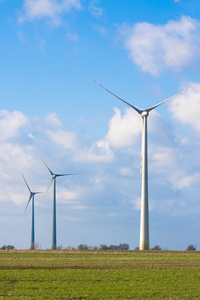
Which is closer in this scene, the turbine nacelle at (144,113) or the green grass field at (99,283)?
the green grass field at (99,283)

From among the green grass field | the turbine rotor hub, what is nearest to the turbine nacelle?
the turbine rotor hub

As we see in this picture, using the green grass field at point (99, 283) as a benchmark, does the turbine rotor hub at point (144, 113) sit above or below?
above

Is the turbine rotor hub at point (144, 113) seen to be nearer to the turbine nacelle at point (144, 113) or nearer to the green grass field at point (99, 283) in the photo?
the turbine nacelle at point (144, 113)

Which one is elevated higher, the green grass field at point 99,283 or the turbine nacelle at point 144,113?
the turbine nacelle at point 144,113

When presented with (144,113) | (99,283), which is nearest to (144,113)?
(144,113)

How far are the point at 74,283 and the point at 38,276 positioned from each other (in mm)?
5325

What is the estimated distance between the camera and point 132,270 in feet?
146

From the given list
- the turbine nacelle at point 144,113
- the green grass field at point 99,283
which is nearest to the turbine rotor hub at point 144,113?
the turbine nacelle at point 144,113

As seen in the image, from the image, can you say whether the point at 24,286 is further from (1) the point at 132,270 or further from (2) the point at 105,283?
(1) the point at 132,270

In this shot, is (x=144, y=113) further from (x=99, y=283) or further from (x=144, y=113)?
(x=99, y=283)

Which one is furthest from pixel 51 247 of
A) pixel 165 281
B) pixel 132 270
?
pixel 165 281

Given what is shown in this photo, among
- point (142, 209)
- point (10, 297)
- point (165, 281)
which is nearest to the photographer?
point (10, 297)

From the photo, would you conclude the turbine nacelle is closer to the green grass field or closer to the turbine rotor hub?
the turbine rotor hub

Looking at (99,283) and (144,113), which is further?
(144,113)
